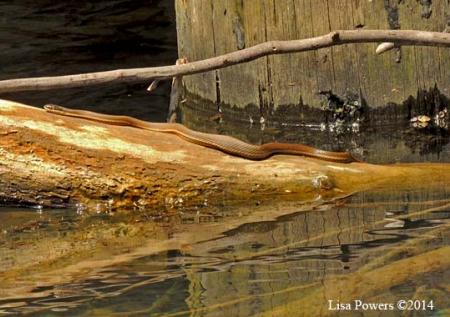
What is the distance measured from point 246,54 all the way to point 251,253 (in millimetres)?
1393

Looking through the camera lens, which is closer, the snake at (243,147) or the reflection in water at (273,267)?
the reflection in water at (273,267)

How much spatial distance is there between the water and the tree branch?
781mm

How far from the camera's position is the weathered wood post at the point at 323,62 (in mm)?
8180

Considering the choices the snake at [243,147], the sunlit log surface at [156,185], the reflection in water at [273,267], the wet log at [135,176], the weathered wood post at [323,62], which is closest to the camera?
the reflection in water at [273,267]

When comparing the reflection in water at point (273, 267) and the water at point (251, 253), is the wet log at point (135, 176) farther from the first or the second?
the reflection in water at point (273, 267)

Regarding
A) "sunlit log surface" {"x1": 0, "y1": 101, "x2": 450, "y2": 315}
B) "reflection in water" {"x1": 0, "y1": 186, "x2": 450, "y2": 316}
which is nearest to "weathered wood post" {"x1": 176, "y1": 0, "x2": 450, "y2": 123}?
"sunlit log surface" {"x1": 0, "y1": 101, "x2": 450, "y2": 315}

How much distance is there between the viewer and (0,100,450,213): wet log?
275 inches

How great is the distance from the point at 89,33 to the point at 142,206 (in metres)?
6.89

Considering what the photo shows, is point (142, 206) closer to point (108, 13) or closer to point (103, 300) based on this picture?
point (103, 300)

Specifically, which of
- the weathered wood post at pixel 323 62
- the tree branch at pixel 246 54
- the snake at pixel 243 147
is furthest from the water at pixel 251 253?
the tree branch at pixel 246 54

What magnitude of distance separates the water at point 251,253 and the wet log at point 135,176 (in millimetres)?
92

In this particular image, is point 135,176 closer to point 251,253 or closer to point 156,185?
point 156,185

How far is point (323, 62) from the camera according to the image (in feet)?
27.7

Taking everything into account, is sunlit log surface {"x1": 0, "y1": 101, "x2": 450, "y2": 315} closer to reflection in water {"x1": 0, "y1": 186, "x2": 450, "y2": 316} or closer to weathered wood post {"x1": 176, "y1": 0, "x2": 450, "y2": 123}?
reflection in water {"x1": 0, "y1": 186, "x2": 450, "y2": 316}
